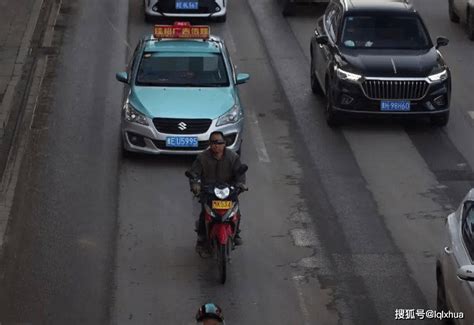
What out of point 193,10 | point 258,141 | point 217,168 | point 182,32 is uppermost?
point 217,168

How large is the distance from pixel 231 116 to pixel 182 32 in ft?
7.47

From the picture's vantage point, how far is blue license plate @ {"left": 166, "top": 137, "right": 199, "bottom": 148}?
1964cm

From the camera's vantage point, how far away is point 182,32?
21594 mm

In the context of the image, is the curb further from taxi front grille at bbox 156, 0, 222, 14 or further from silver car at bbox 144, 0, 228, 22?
taxi front grille at bbox 156, 0, 222, 14

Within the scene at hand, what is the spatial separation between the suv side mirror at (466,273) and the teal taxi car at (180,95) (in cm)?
858

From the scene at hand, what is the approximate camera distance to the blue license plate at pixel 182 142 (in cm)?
1964

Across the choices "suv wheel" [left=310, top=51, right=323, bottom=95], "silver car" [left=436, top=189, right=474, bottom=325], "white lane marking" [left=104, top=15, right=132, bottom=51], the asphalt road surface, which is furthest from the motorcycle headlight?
"white lane marking" [left=104, top=15, right=132, bottom=51]

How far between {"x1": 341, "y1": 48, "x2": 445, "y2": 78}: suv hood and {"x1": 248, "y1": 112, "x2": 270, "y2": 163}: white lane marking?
5.56 ft

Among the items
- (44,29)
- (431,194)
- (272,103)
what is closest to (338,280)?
(431,194)

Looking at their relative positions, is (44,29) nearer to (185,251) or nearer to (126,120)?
(126,120)

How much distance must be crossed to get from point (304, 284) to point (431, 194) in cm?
389

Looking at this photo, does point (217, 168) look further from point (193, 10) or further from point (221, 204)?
point (193, 10)

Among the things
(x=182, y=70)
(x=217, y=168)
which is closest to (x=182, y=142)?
(x=182, y=70)

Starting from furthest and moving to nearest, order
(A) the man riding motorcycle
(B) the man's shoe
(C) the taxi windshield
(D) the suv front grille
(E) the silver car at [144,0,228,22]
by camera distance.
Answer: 1. (E) the silver car at [144,0,228,22]
2. (D) the suv front grille
3. (C) the taxi windshield
4. (B) the man's shoe
5. (A) the man riding motorcycle
